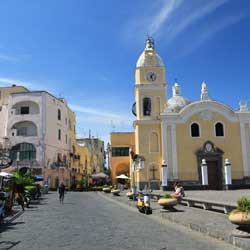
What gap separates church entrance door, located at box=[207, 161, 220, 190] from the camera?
39.8 metres

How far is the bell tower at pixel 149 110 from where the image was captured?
4100cm

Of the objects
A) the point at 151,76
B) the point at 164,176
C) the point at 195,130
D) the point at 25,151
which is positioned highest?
the point at 151,76

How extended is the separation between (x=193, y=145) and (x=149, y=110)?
250 inches

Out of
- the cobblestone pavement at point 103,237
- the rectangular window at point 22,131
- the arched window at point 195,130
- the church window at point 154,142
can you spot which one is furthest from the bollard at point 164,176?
the cobblestone pavement at point 103,237

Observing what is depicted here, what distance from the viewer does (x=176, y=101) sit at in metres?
46.1

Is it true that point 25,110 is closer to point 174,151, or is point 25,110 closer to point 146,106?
point 146,106

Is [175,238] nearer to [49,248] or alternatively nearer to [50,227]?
[49,248]

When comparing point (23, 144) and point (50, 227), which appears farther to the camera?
point (23, 144)

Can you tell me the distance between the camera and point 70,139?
62281 mm

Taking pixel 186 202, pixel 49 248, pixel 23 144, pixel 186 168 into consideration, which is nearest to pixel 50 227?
pixel 49 248

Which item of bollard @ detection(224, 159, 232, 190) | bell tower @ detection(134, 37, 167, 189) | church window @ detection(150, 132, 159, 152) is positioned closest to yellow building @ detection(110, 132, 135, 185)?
bell tower @ detection(134, 37, 167, 189)

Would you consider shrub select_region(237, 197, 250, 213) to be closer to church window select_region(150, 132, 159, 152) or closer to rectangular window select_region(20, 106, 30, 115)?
church window select_region(150, 132, 159, 152)

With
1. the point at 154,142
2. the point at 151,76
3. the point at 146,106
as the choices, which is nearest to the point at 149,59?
the point at 151,76

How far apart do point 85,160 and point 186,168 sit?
37.3 m
